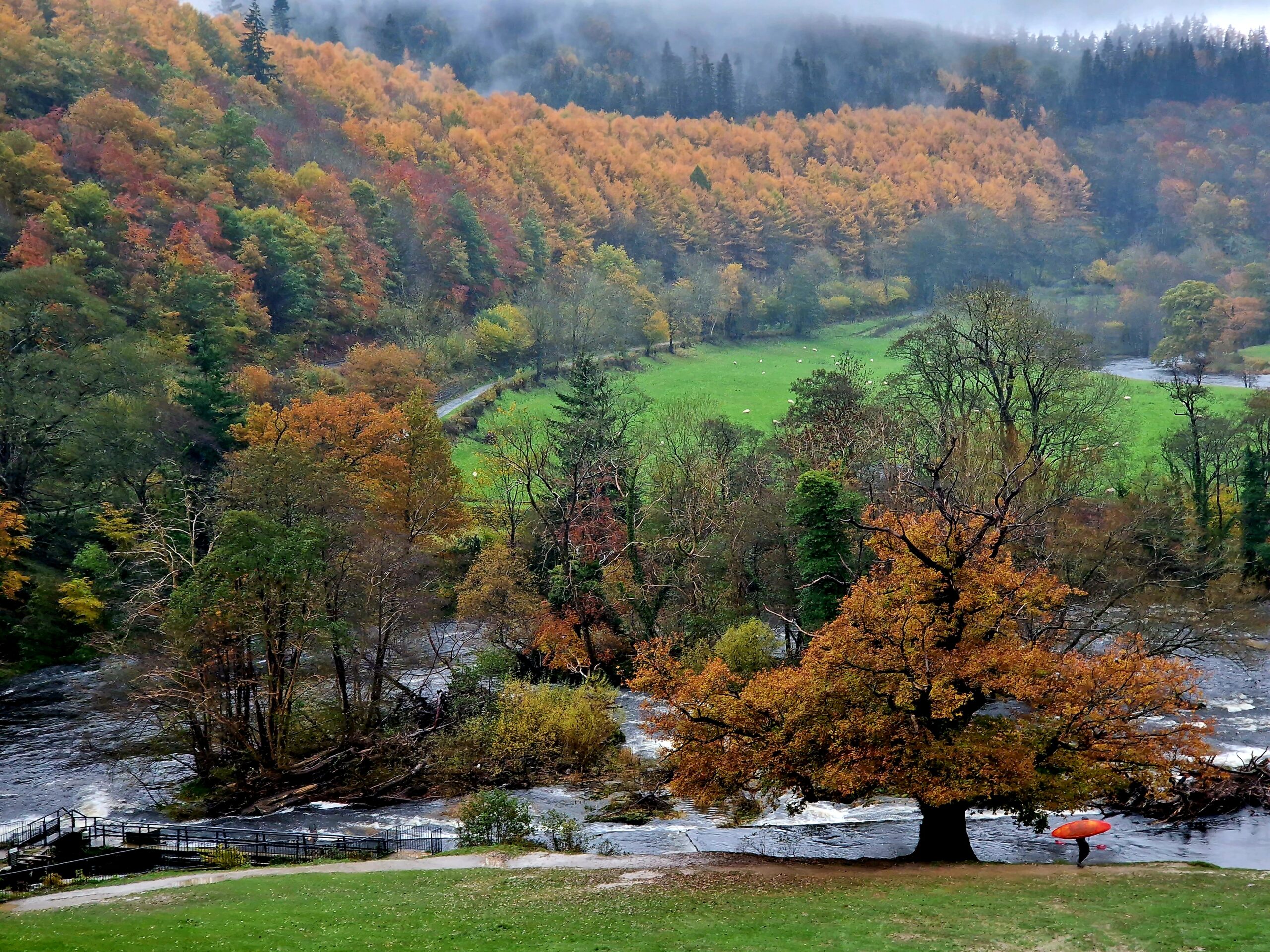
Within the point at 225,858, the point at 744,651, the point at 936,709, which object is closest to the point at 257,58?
the point at 744,651

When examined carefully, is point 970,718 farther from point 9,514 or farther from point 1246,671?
point 9,514

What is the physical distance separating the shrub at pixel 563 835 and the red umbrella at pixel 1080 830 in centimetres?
1490

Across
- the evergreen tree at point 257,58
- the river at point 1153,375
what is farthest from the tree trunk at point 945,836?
the evergreen tree at point 257,58

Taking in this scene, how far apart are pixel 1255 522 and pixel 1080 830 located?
152 ft

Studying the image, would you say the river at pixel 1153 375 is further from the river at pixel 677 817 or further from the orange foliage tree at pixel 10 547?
the orange foliage tree at pixel 10 547

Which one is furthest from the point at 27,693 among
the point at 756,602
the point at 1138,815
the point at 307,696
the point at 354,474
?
the point at 1138,815

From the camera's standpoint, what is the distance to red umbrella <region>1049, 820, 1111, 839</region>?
31391mm

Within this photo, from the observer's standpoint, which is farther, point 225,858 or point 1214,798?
point 1214,798

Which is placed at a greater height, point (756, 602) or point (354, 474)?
point (354, 474)

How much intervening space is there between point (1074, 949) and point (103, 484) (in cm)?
6677

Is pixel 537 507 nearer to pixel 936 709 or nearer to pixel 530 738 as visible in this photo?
pixel 530 738

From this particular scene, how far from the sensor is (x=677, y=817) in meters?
40.3

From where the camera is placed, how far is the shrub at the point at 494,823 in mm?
34250

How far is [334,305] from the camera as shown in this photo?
110188mm
